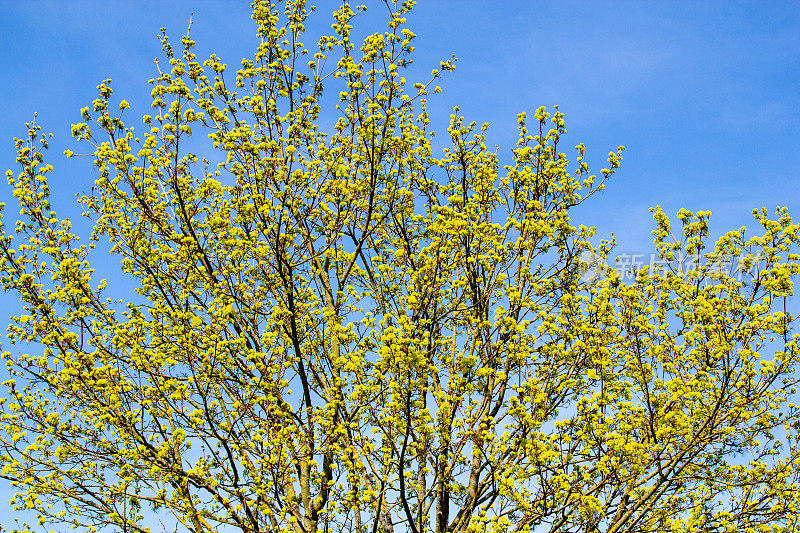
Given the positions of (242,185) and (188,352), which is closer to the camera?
(188,352)

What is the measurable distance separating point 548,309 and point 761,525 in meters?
5.47

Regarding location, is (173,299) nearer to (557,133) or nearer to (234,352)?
(234,352)

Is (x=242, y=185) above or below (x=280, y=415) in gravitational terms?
above

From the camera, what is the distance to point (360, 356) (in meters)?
10.6

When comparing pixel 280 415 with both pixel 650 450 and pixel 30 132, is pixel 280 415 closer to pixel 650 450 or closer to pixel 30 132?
pixel 650 450

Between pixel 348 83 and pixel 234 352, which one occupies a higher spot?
pixel 348 83

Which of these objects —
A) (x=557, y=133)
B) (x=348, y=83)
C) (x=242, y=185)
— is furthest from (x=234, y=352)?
(x=557, y=133)

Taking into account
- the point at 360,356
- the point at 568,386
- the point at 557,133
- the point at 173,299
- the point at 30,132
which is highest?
the point at 30,132

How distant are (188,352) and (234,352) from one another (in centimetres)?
144

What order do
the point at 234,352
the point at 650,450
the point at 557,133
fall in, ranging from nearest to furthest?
the point at 650,450 < the point at 234,352 < the point at 557,133

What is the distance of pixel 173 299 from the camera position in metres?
13.5

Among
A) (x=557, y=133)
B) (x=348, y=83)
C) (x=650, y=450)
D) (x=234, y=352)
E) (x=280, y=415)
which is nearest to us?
(x=650, y=450)

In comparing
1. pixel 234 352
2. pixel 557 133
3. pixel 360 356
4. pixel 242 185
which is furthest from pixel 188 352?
pixel 557 133

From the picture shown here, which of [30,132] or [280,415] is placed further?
[30,132]
